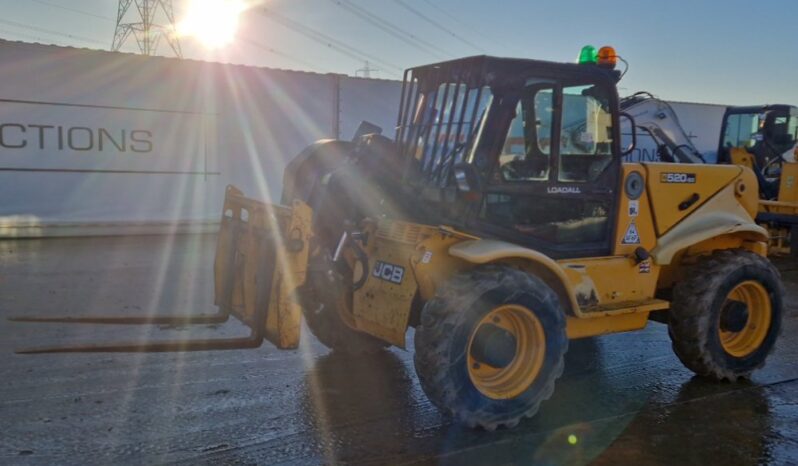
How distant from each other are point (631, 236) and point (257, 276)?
2.67 m

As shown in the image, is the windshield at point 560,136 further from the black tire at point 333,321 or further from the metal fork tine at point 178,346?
the metal fork tine at point 178,346

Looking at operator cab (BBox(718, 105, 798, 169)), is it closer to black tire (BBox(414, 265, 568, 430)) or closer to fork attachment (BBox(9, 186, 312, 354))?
black tire (BBox(414, 265, 568, 430))

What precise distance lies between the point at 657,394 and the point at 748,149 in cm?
1102

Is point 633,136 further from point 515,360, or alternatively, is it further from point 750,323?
point 750,323

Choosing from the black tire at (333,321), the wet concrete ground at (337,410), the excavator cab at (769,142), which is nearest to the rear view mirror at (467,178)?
the black tire at (333,321)

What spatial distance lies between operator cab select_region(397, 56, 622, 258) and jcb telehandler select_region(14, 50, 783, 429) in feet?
0.04

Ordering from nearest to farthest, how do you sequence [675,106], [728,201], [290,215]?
1. [290,215]
2. [728,201]
3. [675,106]

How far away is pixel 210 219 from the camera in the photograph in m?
13.8

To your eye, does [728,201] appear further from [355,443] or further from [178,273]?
[178,273]

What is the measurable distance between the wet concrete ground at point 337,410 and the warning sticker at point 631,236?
107cm

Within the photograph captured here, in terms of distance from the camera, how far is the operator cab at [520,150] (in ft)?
15.4

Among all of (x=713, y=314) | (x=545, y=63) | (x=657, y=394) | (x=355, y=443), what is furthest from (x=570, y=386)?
(x=545, y=63)

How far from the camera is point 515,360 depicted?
4645 millimetres

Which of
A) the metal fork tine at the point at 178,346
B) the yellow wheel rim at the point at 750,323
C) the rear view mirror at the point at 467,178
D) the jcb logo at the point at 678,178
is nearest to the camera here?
the rear view mirror at the point at 467,178
